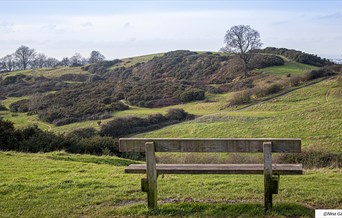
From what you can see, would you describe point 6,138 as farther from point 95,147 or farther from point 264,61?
point 264,61

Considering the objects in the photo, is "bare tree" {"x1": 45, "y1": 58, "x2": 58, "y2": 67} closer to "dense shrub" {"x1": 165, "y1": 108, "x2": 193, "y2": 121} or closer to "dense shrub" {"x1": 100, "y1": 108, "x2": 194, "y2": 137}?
"dense shrub" {"x1": 165, "y1": 108, "x2": 193, "y2": 121}

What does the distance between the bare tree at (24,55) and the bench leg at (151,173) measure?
124643mm

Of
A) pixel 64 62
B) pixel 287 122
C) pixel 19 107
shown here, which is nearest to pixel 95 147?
pixel 287 122

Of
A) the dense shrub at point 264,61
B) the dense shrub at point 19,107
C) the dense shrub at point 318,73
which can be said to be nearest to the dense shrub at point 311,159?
the dense shrub at point 318,73

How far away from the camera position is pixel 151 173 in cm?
641

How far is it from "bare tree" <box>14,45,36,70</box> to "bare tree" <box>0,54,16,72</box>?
1.84 meters

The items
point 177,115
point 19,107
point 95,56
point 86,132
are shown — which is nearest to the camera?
point 86,132

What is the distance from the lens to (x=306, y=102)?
40.4 m

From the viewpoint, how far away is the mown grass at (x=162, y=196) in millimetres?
6473

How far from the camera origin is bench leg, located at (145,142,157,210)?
6.29m

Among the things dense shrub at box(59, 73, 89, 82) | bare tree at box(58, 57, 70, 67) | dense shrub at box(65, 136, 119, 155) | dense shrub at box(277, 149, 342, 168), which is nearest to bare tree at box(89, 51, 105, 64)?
bare tree at box(58, 57, 70, 67)

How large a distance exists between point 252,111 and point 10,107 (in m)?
39.1

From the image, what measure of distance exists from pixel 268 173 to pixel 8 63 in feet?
429

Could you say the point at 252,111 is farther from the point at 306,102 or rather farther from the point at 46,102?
the point at 46,102
